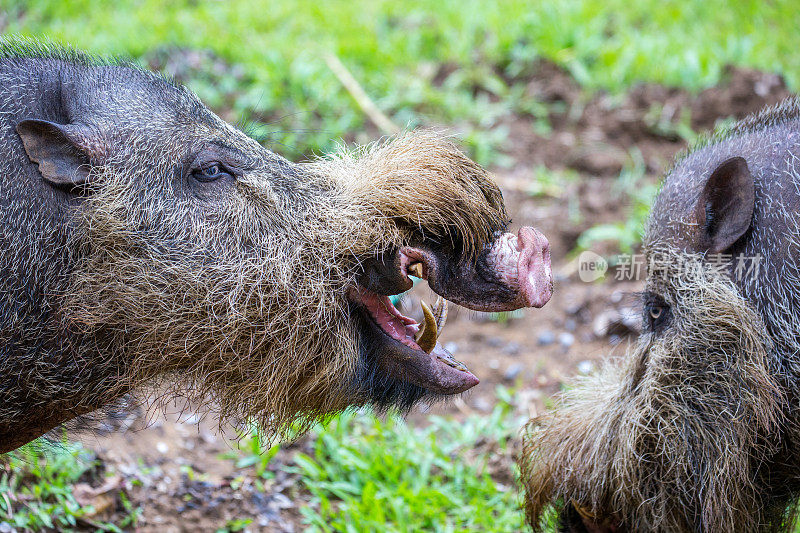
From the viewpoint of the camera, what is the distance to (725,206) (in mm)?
3494

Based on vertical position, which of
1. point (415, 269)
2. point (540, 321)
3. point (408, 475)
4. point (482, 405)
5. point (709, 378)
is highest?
point (540, 321)

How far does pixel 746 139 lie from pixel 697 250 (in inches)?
23.9

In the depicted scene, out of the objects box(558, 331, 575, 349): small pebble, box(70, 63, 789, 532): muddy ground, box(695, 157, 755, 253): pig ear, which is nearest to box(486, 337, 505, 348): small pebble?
box(70, 63, 789, 532): muddy ground

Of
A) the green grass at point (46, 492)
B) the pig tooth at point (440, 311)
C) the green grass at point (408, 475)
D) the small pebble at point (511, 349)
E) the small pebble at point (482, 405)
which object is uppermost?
the small pebble at point (511, 349)

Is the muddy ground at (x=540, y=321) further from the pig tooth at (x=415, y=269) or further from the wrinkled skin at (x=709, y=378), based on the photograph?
the pig tooth at (x=415, y=269)

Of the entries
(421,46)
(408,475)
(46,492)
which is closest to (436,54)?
(421,46)

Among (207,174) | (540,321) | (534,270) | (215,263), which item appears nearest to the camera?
(534,270)

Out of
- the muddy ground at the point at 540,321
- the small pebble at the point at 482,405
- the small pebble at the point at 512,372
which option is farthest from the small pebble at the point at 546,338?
the small pebble at the point at 482,405

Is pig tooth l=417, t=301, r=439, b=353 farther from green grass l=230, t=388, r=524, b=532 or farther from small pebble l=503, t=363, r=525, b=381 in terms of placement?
small pebble l=503, t=363, r=525, b=381

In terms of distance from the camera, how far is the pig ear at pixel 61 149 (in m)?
2.86

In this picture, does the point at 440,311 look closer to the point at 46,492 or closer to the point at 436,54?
the point at 46,492

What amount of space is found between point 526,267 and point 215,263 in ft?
3.46

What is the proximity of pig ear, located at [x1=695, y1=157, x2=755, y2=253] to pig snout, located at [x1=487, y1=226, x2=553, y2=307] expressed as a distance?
1.00m

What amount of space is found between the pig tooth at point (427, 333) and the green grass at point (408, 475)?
4.80 feet
